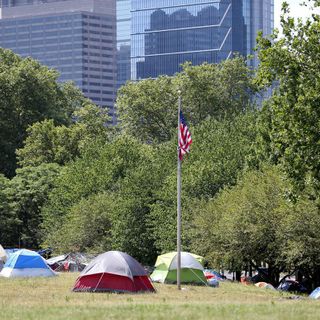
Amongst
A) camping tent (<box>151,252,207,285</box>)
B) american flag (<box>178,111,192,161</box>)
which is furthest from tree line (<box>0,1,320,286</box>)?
camping tent (<box>151,252,207,285</box>)

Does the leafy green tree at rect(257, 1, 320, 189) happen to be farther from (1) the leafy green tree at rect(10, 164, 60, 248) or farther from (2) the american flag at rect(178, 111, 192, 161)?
(1) the leafy green tree at rect(10, 164, 60, 248)

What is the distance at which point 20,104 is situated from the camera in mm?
99625

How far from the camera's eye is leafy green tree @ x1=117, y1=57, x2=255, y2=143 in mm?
96125

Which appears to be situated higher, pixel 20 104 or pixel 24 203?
pixel 20 104

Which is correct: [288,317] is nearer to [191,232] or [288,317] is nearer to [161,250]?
[191,232]

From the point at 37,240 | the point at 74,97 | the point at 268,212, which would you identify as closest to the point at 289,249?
the point at 268,212

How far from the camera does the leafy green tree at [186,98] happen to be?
3784 inches

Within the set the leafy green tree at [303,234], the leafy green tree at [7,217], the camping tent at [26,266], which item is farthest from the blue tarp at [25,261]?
the leafy green tree at [7,217]

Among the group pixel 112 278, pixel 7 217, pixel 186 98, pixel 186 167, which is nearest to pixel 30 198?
pixel 7 217

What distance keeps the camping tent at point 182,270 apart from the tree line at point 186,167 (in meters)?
5.12

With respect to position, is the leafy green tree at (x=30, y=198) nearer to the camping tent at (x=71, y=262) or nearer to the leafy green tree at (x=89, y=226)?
the leafy green tree at (x=89, y=226)

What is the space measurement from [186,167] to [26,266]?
71.5 feet

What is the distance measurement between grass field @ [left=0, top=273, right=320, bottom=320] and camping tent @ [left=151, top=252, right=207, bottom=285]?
444cm

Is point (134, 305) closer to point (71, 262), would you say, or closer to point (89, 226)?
point (71, 262)
